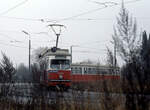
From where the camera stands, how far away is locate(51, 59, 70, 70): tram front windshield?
821 inches

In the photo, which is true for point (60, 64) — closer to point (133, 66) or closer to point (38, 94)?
Result: point (38, 94)

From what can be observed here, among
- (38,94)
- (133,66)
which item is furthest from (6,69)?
(133,66)

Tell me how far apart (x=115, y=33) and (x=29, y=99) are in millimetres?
3230

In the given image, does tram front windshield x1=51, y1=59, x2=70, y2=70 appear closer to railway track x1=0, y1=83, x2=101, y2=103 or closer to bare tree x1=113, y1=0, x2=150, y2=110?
railway track x1=0, y1=83, x2=101, y2=103

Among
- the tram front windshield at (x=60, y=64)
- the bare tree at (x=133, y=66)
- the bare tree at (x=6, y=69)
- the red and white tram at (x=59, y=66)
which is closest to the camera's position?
the bare tree at (x=133, y=66)

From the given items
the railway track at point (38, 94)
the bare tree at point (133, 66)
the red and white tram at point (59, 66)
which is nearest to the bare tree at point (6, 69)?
the railway track at point (38, 94)

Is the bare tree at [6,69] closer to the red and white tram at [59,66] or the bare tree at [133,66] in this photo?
the bare tree at [133,66]

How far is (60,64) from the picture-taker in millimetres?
21047

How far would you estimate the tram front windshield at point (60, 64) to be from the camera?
821 inches

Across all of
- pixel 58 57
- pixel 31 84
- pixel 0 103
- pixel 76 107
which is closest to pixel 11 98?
pixel 0 103

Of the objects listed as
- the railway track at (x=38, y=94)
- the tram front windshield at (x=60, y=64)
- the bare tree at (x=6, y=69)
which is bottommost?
the railway track at (x=38, y=94)

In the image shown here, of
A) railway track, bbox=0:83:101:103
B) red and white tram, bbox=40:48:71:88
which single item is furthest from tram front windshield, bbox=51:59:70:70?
railway track, bbox=0:83:101:103

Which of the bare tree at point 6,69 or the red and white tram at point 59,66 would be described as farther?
the red and white tram at point 59,66

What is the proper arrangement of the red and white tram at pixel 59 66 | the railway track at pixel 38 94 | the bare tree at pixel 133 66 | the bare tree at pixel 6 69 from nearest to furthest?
the bare tree at pixel 133 66 < the railway track at pixel 38 94 < the bare tree at pixel 6 69 < the red and white tram at pixel 59 66
